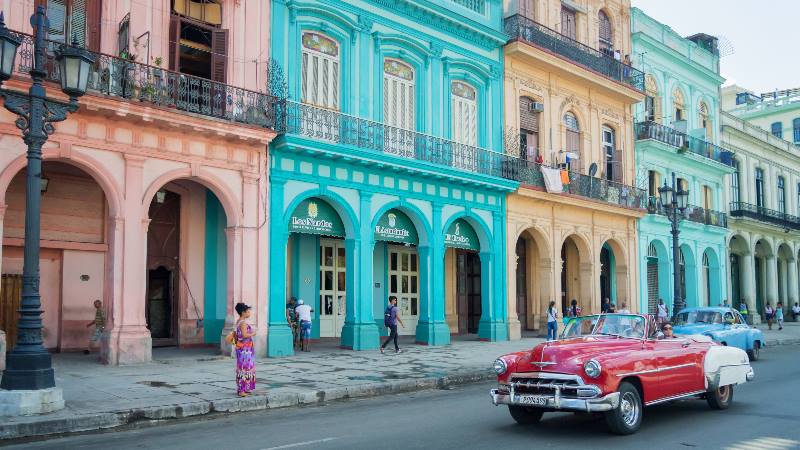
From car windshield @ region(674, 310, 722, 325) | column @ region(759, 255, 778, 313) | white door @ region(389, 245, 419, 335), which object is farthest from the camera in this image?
column @ region(759, 255, 778, 313)

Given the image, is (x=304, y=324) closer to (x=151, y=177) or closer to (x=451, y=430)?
(x=151, y=177)

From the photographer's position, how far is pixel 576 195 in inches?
968

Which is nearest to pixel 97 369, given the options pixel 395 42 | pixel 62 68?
pixel 62 68

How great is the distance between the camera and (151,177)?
14.8 metres

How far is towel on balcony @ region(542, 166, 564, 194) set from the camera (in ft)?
76.7

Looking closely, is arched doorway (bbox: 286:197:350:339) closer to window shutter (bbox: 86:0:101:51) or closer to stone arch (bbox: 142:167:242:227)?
stone arch (bbox: 142:167:242:227)

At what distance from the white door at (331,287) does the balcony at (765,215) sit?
22.8 metres

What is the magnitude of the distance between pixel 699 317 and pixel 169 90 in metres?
13.7

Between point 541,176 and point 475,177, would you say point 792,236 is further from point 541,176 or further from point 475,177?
point 475,177

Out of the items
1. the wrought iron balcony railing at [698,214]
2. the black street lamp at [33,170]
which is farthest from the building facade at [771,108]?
the black street lamp at [33,170]

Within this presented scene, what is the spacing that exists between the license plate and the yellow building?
1412 cm

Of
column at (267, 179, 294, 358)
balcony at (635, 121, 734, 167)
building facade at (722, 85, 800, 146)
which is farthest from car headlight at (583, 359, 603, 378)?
building facade at (722, 85, 800, 146)

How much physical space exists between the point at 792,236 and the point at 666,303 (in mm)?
16002

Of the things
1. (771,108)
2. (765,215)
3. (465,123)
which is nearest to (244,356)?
(465,123)
